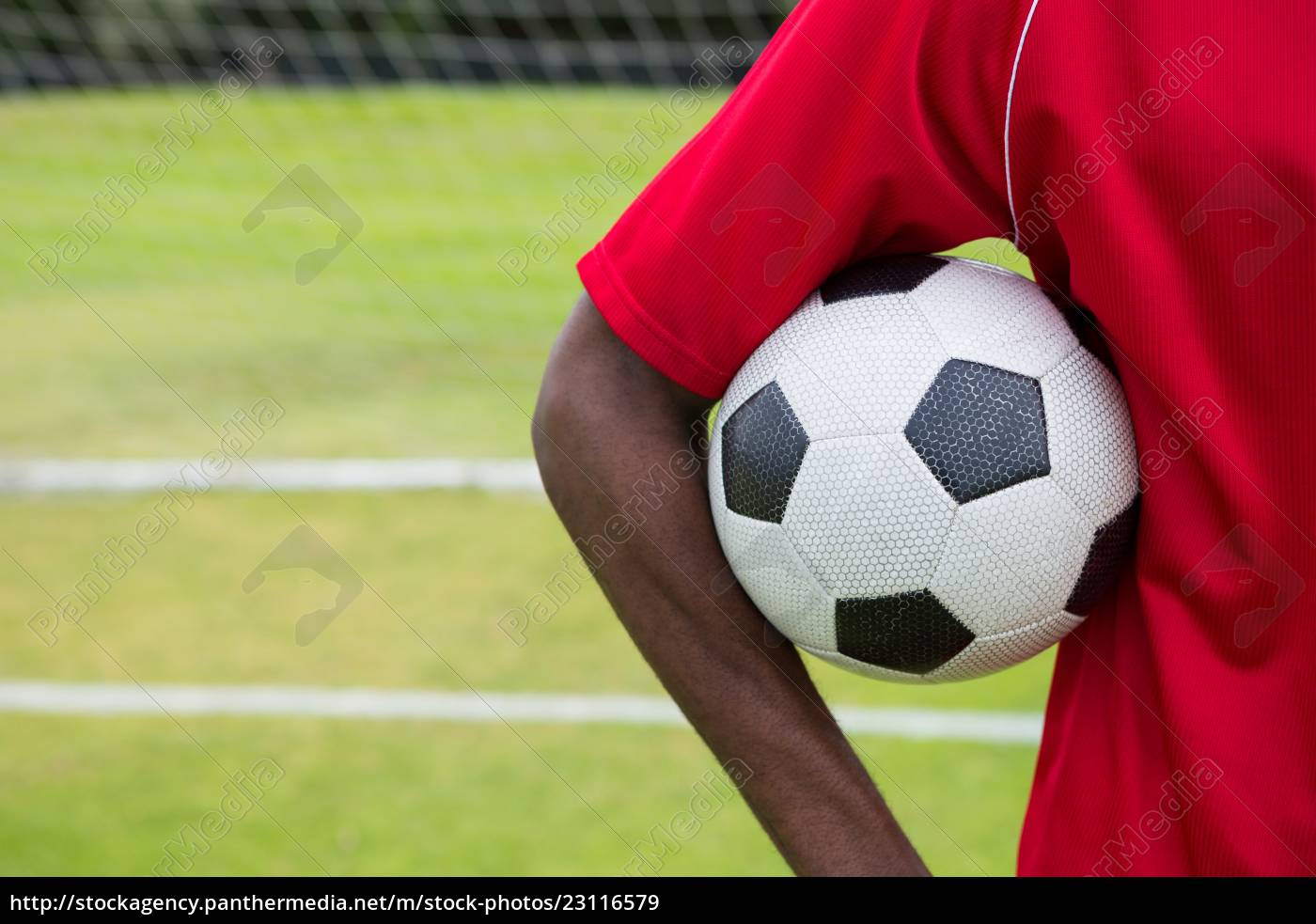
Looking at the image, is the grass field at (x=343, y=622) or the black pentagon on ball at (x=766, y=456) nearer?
the black pentagon on ball at (x=766, y=456)

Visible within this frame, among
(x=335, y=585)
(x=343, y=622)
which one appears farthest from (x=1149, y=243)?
(x=335, y=585)

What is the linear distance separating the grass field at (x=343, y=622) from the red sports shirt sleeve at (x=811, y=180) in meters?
2.17

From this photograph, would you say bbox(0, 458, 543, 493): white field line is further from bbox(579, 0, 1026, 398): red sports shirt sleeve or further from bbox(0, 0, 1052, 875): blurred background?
bbox(579, 0, 1026, 398): red sports shirt sleeve

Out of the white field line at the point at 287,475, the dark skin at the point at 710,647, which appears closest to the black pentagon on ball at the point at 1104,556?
the dark skin at the point at 710,647

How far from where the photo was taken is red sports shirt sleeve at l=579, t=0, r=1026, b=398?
3.77 feet

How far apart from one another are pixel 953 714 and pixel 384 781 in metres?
1.59

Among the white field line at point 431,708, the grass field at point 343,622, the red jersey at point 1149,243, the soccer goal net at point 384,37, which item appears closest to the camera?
the red jersey at point 1149,243

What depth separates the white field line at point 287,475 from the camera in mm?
5855

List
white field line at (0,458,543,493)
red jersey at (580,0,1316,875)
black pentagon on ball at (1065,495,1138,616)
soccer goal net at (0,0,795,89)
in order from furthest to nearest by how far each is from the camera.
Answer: soccer goal net at (0,0,795,89)
white field line at (0,458,543,493)
black pentagon on ball at (1065,495,1138,616)
red jersey at (580,0,1316,875)

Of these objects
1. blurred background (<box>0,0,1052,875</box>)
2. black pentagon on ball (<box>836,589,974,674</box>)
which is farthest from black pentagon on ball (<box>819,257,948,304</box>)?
blurred background (<box>0,0,1052,875</box>)

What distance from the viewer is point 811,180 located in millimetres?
1207

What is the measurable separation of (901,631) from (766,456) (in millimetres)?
217

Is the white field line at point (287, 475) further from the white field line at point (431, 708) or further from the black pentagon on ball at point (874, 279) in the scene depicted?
the black pentagon on ball at point (874, 279)

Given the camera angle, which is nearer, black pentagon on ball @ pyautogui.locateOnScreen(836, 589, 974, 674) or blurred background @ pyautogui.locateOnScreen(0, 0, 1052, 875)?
black pentagon on ball @ pyautogui.locateOnScreen(836, 589, 974, 674)
